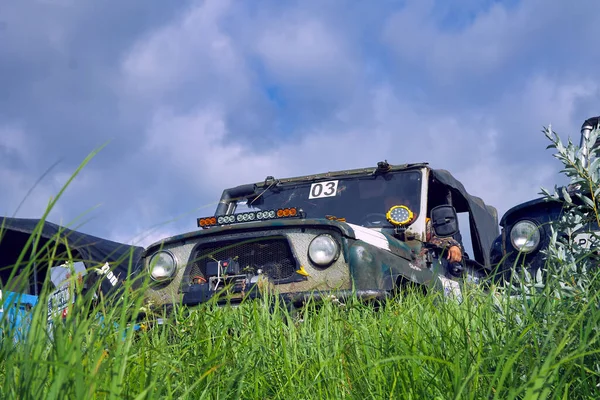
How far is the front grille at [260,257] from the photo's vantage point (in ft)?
16.1

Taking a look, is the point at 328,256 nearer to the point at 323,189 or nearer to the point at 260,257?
the point at 260,257

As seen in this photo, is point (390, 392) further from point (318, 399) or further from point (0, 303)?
point (0, 303)

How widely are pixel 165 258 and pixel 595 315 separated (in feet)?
12.1

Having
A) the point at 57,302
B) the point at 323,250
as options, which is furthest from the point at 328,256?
the point at 57,302

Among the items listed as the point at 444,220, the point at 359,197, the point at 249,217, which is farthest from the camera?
the point at 359,197

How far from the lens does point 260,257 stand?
5.07 metres

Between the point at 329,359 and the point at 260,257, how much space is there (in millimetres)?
2649

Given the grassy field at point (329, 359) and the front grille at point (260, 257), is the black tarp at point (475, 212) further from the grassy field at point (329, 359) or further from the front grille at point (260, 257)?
the grassy field at point (329, 359)

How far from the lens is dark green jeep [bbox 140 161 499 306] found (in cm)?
460

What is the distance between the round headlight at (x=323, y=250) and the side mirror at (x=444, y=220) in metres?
1.08

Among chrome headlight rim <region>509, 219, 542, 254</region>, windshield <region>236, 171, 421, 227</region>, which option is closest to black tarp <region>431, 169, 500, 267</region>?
windshield <region>236, 171, 421, 227</region>

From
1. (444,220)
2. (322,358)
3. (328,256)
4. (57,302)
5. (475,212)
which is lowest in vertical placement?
(322,358)

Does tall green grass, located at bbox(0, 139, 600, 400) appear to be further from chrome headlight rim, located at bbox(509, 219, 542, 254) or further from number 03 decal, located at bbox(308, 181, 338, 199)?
number 03 decal, located at bbox(308, 181, 338, 199)

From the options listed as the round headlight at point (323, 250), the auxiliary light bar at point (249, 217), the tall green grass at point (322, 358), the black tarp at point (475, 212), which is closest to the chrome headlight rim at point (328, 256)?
the round headlight at point (323, 250)
